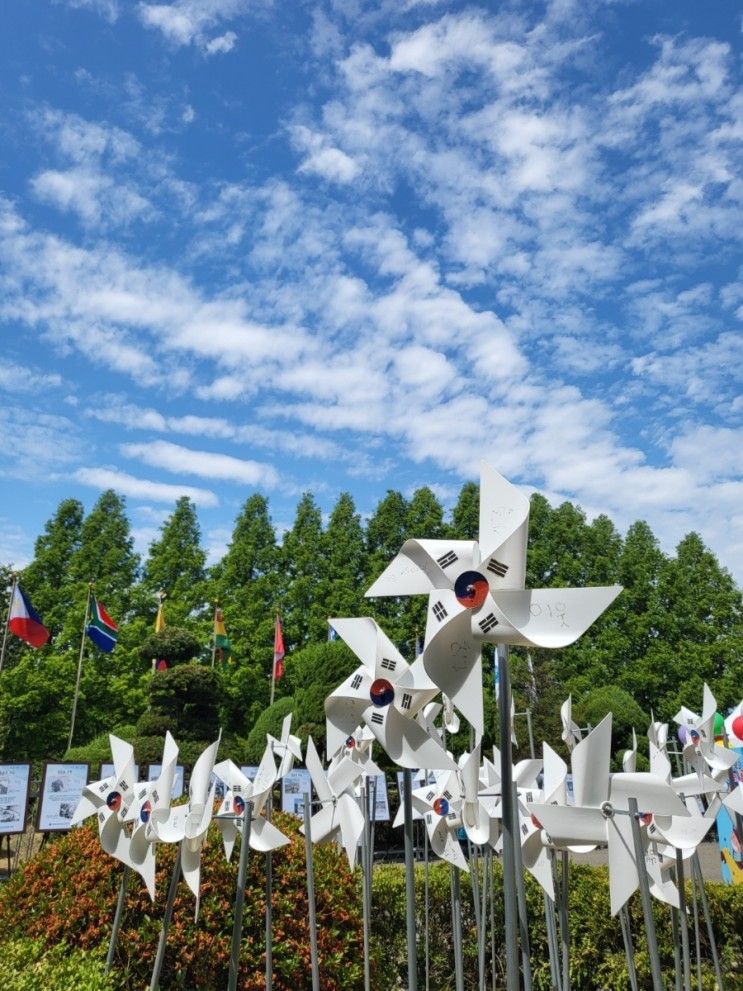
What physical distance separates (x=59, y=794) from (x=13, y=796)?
64 centimetres

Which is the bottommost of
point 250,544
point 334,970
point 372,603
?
point 334,970

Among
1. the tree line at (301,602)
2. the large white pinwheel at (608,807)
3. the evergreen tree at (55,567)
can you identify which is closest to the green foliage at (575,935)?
the large white pinwheel at (608,807)

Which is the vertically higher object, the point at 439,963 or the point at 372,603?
the point at 372,603

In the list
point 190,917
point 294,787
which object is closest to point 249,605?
point 294,787

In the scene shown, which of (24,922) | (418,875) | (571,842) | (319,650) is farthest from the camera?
(319,650)

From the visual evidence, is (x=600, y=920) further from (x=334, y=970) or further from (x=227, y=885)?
(x=227, y=885)

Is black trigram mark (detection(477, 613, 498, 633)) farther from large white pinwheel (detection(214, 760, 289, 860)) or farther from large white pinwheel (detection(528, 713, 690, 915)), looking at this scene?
large white pinwheel (detection(214, 760, 289, 860))

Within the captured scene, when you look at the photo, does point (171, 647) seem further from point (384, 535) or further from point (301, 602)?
point (384, 535)

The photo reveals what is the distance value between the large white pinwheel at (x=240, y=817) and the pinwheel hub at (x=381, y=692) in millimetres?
1295

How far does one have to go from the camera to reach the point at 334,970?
214 inches

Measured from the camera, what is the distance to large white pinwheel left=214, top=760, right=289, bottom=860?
4.68 m

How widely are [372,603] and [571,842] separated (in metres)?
23.2

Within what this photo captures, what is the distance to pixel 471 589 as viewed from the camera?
286cm

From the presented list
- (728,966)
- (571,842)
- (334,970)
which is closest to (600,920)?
(728,966)
